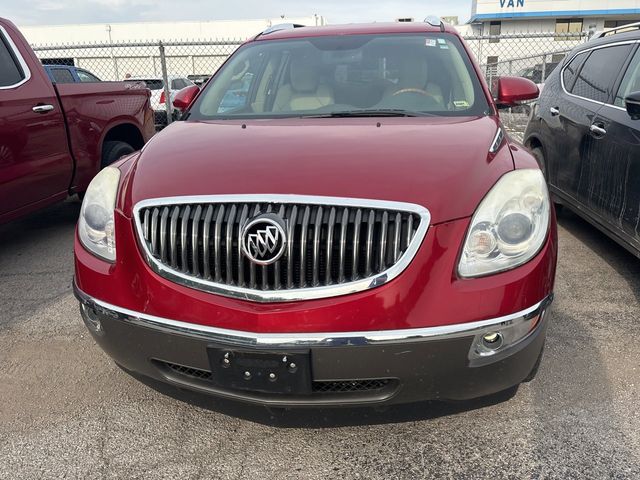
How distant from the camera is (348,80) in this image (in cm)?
314

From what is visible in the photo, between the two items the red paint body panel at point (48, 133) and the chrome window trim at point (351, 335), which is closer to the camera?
the chrome window trim at point (351, 335)

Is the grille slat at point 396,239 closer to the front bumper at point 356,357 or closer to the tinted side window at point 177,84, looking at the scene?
the front bumper at point 356,357

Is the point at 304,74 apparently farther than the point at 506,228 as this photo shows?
Yes

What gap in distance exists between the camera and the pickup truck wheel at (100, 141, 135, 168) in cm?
519

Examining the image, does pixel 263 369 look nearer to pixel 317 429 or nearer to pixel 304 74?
pixel 317 429

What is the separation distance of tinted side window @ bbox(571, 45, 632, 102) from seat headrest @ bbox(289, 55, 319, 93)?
2118 mm

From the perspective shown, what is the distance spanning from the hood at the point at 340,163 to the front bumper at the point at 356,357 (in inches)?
16.3

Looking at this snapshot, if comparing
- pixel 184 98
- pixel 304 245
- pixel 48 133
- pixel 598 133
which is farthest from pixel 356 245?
pixel 48 133

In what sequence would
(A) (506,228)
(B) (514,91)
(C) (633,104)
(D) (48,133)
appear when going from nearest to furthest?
(A) (506,228) → (C) (633,104) → (B) (514,91) → (D) (48,133)

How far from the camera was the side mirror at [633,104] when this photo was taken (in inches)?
123

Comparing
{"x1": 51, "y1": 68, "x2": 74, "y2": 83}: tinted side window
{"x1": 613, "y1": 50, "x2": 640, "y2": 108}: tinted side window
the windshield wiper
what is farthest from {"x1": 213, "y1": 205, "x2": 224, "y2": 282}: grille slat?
{"x1": 51, "y1": 68, "x2": 74, "y2": 83}: tinted side window

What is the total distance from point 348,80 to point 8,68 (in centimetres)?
280

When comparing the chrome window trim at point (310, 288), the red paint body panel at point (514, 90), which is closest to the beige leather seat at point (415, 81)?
the red paint body panel at point (514, 90)

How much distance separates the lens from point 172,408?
7.99 ft
